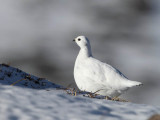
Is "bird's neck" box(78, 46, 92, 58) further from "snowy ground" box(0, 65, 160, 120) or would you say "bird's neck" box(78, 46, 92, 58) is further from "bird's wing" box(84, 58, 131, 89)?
"snowy ground" box(0, 65, 160, 120)

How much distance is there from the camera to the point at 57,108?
383 cm

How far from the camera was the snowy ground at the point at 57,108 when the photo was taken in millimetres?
3555

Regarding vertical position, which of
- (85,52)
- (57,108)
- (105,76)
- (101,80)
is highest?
(85,52)

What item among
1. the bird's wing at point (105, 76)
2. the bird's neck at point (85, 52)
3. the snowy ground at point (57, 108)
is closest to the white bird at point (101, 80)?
the bird's wing at point (105, 76)

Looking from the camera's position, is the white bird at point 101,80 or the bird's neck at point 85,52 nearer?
the white bird at point 101,80

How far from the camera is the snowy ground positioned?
355cm

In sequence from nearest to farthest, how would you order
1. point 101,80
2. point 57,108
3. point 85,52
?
point 57,108 → point 101,80 → point 85,52

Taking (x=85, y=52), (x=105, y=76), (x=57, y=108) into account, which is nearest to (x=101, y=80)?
(x=105, y=76)

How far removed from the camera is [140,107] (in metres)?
4.41

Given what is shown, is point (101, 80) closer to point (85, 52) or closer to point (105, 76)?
point (105, 76)

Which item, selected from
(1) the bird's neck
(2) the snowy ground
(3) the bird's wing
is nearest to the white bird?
(3) the bird's wing

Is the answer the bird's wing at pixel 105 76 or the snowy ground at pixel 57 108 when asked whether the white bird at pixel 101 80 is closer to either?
the bird's wing at pixel 105 76

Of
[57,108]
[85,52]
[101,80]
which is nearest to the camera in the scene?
[57,108]

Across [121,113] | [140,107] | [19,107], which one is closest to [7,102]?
[19,107]
